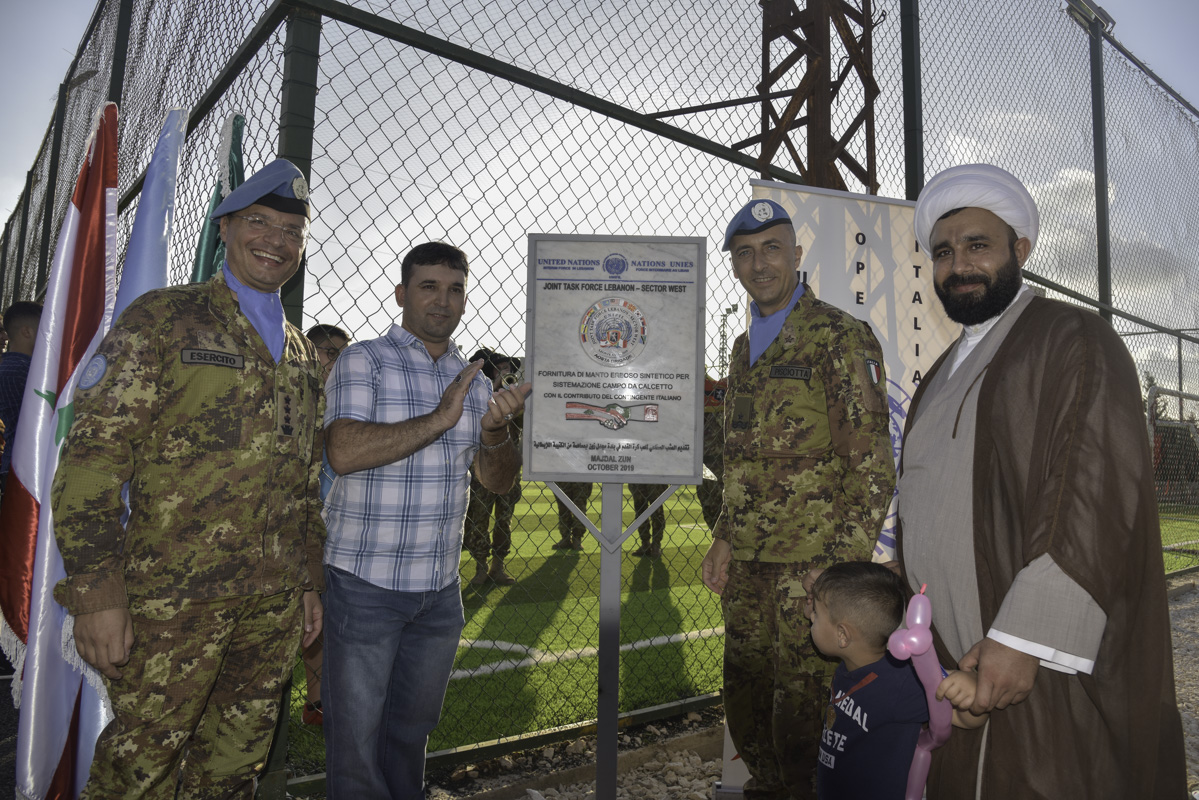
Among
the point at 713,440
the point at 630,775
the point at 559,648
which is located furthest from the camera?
the point at 713,440

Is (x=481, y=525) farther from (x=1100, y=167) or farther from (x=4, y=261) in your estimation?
(x=4, y=261)

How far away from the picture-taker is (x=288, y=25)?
2.47 m

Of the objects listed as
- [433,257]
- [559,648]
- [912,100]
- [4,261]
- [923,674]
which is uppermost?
[4,261]

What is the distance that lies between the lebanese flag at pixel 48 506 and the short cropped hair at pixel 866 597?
8.01 ft

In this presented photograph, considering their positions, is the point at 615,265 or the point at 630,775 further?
the point at 630,775

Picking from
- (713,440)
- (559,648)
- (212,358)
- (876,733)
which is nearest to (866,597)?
(876,733)

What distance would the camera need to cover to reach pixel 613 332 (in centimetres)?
246

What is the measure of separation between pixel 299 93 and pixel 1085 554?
2747 mm

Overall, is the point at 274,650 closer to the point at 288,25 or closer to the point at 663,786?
the point at 663,786

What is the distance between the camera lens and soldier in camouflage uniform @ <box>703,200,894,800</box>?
2459mm

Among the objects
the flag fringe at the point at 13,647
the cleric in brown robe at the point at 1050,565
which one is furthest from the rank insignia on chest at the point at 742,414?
the flag fringe at the point at 13,647

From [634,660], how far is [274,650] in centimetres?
323

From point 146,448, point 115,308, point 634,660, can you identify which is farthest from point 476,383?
point 634,660

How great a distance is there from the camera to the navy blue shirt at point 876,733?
1909mm
